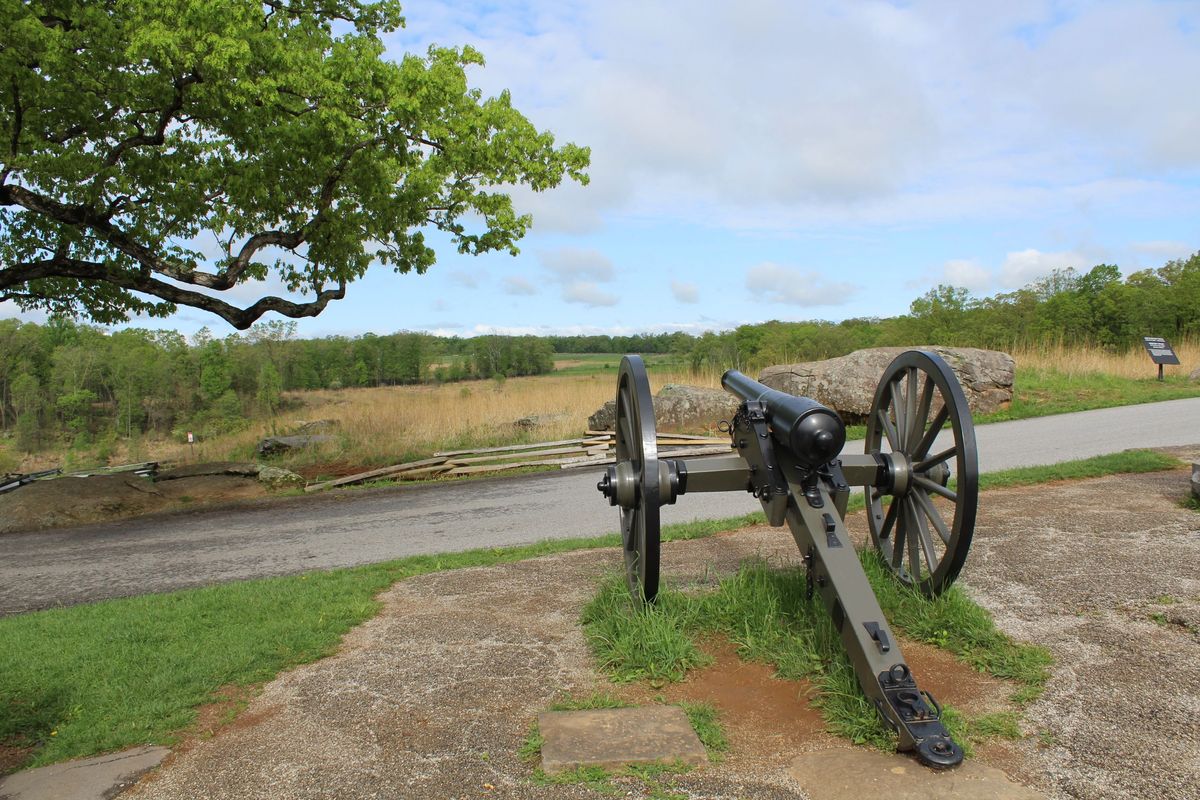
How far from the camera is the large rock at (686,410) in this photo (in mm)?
15945

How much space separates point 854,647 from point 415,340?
109 feet

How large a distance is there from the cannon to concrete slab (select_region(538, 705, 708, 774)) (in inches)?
29.6

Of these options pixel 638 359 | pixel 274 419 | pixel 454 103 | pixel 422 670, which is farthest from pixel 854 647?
pixel 274 419

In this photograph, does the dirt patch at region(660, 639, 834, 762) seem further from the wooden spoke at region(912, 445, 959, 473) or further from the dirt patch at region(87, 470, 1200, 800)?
the wooden spoke at region(912, 445, 959, 473)

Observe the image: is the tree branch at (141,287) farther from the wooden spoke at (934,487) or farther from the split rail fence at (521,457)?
the wooden spoke at (934,487)

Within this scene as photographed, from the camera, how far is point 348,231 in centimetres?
1289

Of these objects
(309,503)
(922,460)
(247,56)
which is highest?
(247,56)

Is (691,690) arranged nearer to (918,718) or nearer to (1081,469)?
(918,718)

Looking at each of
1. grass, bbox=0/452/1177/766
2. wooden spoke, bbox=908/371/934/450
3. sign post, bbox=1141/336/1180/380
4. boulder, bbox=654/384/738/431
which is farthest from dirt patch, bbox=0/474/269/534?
sign post, bbox=1141/336/1180/380

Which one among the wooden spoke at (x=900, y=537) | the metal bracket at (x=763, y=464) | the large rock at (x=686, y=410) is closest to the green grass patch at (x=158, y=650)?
the metal bracket at (x=763, y=464)

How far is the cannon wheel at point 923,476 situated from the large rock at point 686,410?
1053 cm

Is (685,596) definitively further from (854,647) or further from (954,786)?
(954,786)

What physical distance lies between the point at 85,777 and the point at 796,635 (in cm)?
337

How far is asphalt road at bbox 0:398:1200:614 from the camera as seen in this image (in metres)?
7.79
